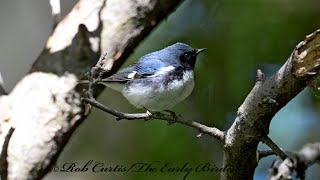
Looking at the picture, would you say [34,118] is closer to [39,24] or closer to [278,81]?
[278,81]

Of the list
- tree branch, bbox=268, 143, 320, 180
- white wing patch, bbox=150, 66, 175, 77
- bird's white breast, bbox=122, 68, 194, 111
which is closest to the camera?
tree branch, bbox=268, 143, 320, 180

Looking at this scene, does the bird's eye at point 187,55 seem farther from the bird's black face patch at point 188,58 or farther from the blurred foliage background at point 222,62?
the blurred foliage background at point 222,62

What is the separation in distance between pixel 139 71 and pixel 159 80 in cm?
9

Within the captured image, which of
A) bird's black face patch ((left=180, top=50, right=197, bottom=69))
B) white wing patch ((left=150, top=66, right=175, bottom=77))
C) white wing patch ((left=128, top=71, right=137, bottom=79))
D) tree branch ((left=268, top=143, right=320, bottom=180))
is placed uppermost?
tree branch ((left=268, top=143, right=320, bottom=180))

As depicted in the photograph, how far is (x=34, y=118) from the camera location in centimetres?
189

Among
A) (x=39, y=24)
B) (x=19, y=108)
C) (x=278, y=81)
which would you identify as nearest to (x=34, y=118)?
(x=19, y=108)

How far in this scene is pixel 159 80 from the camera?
5.39ft

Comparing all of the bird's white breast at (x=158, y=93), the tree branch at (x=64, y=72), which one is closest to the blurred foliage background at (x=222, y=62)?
the tree branch at (x=64, y=72)

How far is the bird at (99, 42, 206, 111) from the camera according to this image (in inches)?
62.1

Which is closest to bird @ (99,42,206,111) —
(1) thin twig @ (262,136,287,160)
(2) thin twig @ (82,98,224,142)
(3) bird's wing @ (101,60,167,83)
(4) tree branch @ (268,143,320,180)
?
(3) bird's wing @ (101,60,167,83)

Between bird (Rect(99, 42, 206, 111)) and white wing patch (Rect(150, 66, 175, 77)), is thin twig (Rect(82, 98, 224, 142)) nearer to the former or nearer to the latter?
bird (Rect(99, 42, 206, 111))

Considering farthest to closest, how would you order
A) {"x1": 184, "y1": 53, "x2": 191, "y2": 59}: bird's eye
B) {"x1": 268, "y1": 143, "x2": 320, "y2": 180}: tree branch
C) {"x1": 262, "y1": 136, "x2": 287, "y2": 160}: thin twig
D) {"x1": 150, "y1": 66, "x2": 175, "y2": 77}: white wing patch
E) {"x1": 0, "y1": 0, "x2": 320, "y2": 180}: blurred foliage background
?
{"x1": 0, "y1": 0, "x2": 320, "y2": 180}: blurred foliage background → {"x1": 184, "y1": 53, "x2": 191, "y2": 59}: bird's eye → {"x1": 150, "y1": 66, "x2": 175, "y2": 77}: white wing patch → {"x1": 262, "y1": 136, "x2": 287, "y2": 160}: thin twig → {"x1": 268, "y1": 143, "x2": 320, "y2": 180}: tree branch

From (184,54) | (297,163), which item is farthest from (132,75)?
(297,163)

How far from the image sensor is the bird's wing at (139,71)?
65.5 inches
